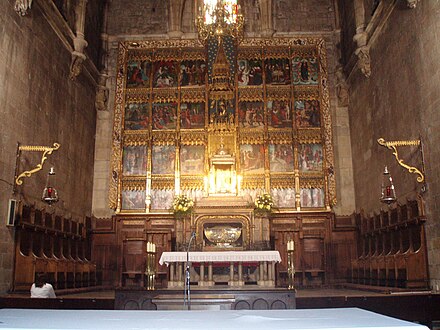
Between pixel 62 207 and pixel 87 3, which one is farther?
pixel 87 3

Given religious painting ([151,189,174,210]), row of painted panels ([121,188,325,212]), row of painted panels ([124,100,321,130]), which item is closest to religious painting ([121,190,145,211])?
row of painted panels ([121,188,325,212])

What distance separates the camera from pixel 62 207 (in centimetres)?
1560

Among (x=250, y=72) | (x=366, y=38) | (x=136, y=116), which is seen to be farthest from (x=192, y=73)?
(x=366, y=38)

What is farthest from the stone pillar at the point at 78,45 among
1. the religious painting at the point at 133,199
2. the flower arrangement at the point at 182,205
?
the flower arrangement at the point at 182,205

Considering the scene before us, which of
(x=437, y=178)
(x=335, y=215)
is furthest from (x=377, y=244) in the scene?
(x=437, y=178)

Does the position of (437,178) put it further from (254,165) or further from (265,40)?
(265,40)

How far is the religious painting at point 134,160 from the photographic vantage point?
735 inches

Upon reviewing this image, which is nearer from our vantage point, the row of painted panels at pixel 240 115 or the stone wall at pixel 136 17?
the row of painted panels at pixel 240 115

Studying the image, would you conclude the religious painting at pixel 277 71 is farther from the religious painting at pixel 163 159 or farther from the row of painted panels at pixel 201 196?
the religious painting at pixel 163 159

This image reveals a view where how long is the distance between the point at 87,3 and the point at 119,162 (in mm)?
6082

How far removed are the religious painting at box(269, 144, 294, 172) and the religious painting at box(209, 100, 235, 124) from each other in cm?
196

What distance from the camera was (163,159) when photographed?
61.3ft

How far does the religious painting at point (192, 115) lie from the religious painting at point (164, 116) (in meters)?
0.31

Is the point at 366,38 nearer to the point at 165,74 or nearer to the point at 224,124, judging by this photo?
the point at 224,124
